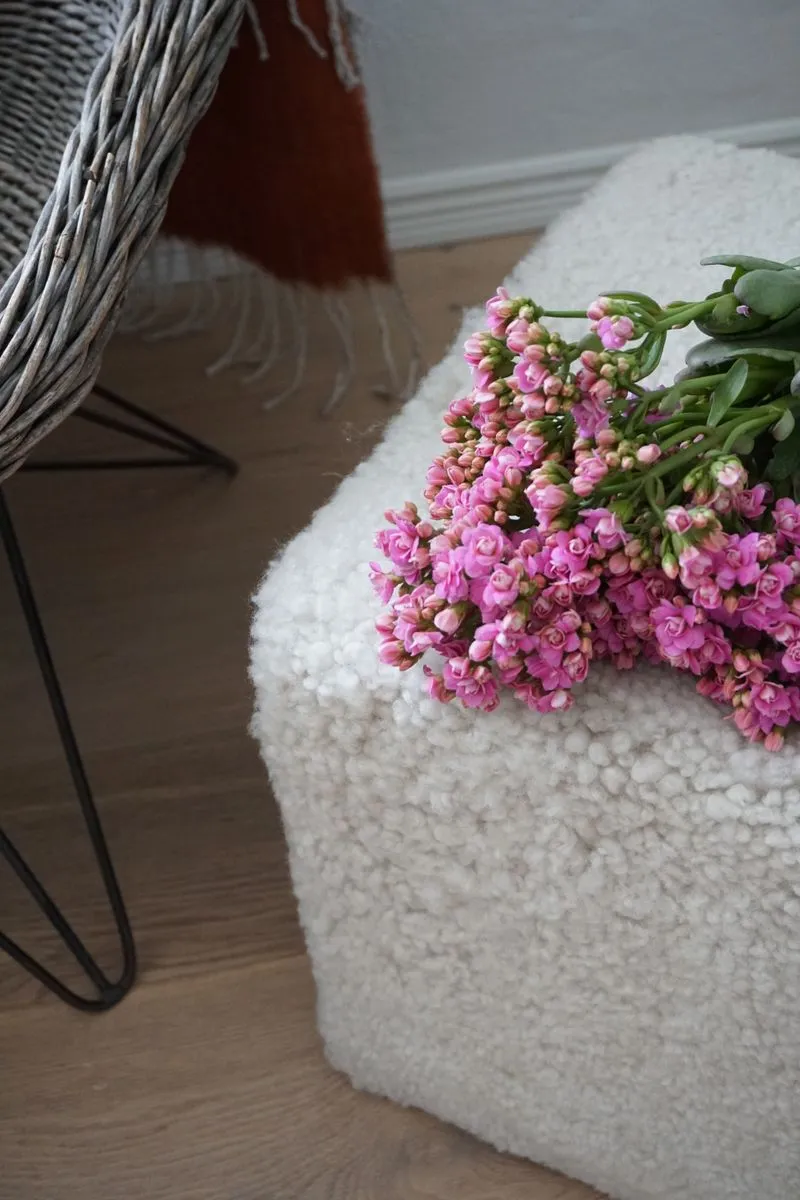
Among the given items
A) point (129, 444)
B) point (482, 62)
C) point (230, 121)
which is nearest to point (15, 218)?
point (230, 121)

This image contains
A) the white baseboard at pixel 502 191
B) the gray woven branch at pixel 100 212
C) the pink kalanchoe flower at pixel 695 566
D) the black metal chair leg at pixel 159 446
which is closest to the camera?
the pink kalanchoe flower at pixel 695 566

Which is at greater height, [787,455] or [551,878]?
[787,455]

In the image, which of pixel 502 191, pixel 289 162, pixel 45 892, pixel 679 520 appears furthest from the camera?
pixel 502 191

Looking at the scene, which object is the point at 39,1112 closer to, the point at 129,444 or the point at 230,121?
the point at 129,444

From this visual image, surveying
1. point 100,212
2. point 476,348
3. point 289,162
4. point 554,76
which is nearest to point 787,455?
point 476,348

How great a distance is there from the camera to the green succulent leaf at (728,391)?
1.43 feet

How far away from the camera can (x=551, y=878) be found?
550 mm

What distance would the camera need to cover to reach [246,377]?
4.35 ft

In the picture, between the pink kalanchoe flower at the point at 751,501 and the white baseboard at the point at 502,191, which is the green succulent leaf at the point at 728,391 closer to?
the pink kalanchoe flower at the point at 751,501

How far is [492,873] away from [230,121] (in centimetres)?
80

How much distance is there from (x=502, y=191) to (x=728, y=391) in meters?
1.05

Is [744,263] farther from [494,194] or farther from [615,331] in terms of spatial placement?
[494,194]

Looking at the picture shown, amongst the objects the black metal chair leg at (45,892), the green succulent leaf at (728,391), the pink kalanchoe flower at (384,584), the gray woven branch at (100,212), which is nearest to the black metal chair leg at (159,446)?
the black metal chair leg at (45,892)

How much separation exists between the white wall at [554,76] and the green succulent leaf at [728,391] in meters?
0.97
